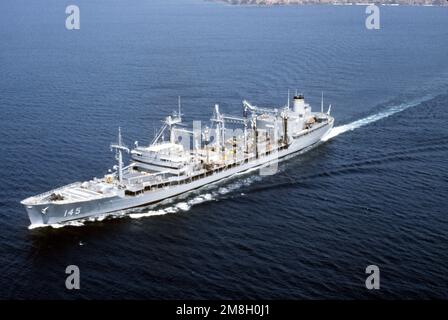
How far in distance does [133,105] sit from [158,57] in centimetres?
5359

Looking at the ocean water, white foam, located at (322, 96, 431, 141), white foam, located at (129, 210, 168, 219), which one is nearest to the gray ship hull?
the ocean water

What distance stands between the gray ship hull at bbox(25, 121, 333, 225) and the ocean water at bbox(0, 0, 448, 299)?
151cm

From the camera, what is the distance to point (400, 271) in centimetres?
5781

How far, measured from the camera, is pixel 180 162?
8238cm

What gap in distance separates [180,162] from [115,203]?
11639 mm

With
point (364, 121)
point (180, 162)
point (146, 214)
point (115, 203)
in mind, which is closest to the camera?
point (146, 214)

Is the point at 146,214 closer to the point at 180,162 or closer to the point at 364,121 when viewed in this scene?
the point at 180,162

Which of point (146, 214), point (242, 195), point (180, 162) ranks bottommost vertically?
point (146, 214)

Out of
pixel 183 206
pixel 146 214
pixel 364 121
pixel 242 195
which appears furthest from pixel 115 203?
pixel 364 121

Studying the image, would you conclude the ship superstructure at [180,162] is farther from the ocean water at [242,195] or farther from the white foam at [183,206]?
the white foam at [183,206]

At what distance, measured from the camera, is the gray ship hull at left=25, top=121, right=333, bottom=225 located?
69812 millimetres

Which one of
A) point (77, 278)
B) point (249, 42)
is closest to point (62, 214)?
point (77, 278)

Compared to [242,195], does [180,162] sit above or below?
above

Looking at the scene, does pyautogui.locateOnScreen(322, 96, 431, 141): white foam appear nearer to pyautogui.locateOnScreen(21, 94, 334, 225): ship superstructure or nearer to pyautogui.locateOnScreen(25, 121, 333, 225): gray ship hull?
pyautogui.locateOnScreen(21, 94, 334, 225): ship superstructure
